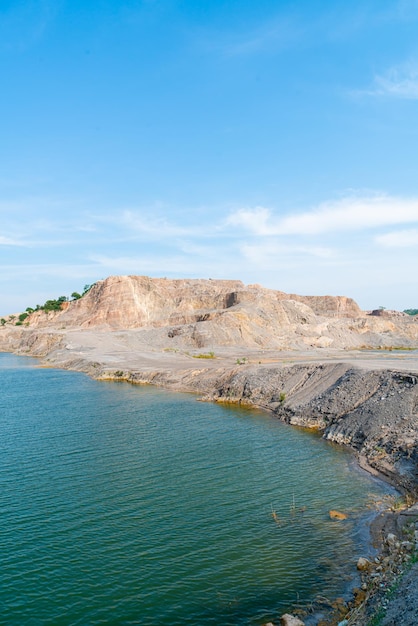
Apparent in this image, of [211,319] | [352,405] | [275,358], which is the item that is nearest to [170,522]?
[352,405]

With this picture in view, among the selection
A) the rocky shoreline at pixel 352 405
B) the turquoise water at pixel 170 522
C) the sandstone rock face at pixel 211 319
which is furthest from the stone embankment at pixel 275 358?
the turquoise water at pixel 170 522

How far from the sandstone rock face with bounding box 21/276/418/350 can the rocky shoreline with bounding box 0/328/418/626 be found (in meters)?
18.1

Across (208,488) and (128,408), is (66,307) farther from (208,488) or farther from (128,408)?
(208,488)

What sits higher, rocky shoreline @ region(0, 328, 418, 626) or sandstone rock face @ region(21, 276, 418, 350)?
sandstone rock face @ region(21, 276, 418, 350)

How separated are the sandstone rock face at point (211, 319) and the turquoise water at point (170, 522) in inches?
1967

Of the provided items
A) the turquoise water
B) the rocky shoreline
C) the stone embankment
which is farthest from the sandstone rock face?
the turquoise water

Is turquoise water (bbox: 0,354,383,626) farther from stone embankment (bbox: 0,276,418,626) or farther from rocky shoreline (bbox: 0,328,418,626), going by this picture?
stone embankment (bbox: 0,276,418,626)

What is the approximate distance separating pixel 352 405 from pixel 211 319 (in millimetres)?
55675

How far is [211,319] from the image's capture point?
85.6 m

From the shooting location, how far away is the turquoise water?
39.8 feet

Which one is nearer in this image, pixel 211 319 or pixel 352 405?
pixel 352 405

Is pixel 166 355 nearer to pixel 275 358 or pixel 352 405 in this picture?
pixel 275 358

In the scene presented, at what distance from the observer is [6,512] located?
1700 centimetres

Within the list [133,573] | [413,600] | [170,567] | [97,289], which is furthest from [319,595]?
[97,289]
